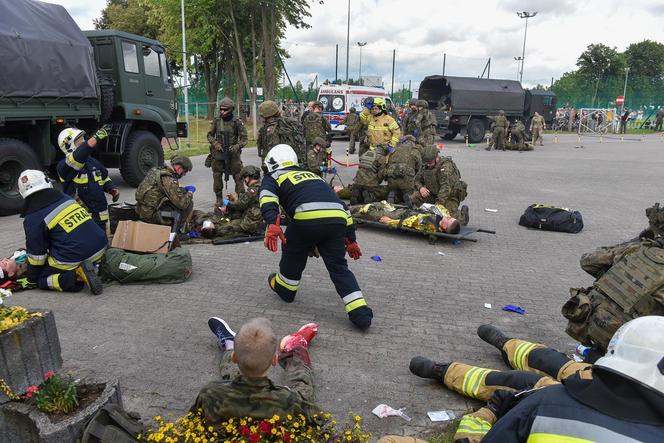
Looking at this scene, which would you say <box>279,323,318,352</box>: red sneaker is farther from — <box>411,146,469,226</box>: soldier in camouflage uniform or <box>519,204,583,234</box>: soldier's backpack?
<box>519,204,583,234</box>: soldier's backpack

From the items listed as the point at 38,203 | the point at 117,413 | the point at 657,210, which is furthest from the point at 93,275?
the point at 657,210

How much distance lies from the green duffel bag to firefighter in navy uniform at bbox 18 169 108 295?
0.17 m

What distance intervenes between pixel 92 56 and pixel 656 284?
367 inches

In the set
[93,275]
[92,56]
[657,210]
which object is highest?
[92,56]

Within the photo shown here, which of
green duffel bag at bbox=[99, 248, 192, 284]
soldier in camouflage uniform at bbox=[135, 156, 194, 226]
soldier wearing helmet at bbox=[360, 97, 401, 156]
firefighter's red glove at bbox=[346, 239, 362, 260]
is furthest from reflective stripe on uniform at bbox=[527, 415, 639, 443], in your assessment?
soldier wearing helmet at bbox=[360, 97, 401, 156]

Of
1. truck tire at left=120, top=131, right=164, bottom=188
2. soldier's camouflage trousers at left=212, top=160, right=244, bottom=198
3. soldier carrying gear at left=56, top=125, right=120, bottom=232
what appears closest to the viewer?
soldier carrying gear at left=56, top=125, right=120, bottom=232

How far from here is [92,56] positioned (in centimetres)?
902

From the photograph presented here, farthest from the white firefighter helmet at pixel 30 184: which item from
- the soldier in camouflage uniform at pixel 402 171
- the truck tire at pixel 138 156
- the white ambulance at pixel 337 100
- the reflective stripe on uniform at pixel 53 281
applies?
the white ambulance at pixel 337 100

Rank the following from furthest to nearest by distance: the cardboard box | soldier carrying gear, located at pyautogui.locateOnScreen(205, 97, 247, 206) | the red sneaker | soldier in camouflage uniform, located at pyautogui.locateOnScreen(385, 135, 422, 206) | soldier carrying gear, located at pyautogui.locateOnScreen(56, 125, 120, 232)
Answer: soldier carrying gear, located at pyautogui.locateOnScreen(205, 97, 247, 206) → soldier in camouflage uniform, located at pyautogui.locateOnScreen(385, 135, 422, 206) → soldier carrying gear, located at pyautogui.locateOnScreen(56, 125, 120, 232) → the cardboard box → the red sneaker

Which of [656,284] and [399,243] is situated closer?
[656,284]

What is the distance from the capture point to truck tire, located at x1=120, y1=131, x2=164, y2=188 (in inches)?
389

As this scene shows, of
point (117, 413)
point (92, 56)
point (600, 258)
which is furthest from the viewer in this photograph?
point (92, 56)

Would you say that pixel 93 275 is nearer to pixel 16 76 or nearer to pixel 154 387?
pixel 154 387

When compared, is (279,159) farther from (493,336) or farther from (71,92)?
(71,92)
